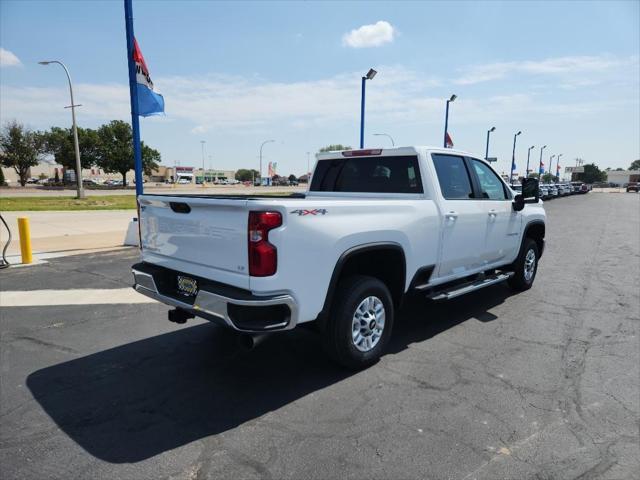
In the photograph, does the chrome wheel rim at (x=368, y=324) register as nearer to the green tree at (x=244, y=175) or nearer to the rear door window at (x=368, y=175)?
the rear door window at (x=368, y=175)

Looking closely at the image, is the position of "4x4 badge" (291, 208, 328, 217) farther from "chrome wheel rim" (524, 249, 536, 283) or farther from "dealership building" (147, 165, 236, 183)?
"dealership building" (147, 165, 236, 183)

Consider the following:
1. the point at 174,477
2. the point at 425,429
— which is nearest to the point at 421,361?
the point at 425,429


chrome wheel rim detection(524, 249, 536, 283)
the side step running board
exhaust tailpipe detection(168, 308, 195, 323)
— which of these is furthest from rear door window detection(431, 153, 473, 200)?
exhaust tailpipe detection(168, 308, 195, 323)

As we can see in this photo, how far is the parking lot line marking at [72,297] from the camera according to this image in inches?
240

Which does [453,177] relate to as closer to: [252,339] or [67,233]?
[252,339]

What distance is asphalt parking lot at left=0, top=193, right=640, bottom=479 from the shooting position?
273cm

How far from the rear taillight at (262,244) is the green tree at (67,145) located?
5827cm

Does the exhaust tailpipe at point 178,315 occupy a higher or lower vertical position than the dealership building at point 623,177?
lower

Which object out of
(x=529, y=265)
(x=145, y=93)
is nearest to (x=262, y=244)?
(x=529, y=265)

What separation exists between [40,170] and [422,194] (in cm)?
12581

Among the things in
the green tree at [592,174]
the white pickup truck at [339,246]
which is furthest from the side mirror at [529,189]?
the green tree at [592,174]

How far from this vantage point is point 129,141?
185ft

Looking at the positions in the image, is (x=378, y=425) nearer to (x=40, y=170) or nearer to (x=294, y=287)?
(x=294, y=287)

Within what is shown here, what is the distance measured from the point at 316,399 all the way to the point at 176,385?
3.93 ft
